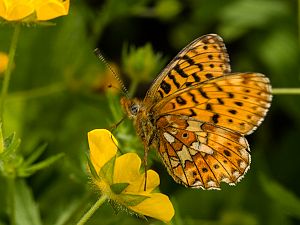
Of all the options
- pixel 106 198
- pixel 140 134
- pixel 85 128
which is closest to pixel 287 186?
pixel 85 128

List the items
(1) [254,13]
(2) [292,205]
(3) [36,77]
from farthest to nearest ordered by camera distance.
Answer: (1) [254,13] < (3) [36,77] < (2) [292,205]

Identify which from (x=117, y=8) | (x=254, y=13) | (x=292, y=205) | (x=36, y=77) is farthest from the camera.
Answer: (x=254, y=13)

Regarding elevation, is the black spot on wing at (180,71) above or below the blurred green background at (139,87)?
above

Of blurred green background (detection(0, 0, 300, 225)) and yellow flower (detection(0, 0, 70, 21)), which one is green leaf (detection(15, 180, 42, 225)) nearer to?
blurred green background (detection(0, 0, 300, 225))

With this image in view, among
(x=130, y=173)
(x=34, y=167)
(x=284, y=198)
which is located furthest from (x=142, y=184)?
(x=284, y=198)

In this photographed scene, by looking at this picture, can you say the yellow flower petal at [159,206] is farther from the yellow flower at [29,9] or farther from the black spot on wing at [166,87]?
the yellow flower at [29,9]

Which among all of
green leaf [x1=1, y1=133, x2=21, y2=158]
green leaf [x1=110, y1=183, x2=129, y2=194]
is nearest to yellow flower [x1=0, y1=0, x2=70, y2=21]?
green leaf [x1=1, y1=133, x2=21, y2=158]

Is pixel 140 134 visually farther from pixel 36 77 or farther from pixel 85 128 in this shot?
pixel 36 77

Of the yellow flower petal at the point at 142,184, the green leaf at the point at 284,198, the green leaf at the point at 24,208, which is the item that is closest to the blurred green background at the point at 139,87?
the green leaf at the point at 284,198
